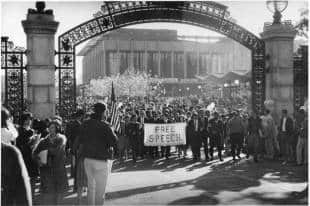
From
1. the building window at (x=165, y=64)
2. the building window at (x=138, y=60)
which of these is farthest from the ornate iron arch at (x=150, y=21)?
the building window at (x=165, y=64)

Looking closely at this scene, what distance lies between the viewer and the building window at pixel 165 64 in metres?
82.2

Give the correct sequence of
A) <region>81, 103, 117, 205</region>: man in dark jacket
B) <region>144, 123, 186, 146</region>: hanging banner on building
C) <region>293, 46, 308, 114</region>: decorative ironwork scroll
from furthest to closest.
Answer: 1. <region>293, 46, 308, 114</region>: decorative ironwork scroll
2. <region>144, 123, 186, 146</region>: hanging banner on building
3. <region>81, 103, 117, 205</region>: man in dark jacket

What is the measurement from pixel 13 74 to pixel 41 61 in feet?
3.11

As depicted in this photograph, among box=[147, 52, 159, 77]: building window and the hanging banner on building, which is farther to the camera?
box=[147, 52, 159, 77]: building window

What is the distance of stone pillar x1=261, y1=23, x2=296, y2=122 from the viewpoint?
1477 cm

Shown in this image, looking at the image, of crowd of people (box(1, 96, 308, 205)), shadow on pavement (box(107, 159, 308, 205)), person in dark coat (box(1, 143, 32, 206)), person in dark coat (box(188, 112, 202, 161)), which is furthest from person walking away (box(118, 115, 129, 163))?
person in dark coat (box(1, 143, 32, 206))

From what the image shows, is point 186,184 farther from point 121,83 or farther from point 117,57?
point 117,57

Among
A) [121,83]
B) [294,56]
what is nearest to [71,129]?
[294,56]

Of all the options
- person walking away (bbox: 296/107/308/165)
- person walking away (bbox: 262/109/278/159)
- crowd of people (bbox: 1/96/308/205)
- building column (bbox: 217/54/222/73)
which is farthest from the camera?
building column (bbox: 217/54/222/73)

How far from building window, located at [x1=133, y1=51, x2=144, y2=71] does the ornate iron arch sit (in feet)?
210

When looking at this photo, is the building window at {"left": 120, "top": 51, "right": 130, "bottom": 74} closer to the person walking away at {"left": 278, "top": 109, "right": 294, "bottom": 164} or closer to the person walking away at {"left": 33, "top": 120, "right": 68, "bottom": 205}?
the person walking away at {"left": 278, "top": 109, "right": 294, "bottom": 164}

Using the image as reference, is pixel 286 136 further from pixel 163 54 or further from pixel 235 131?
pixel 163 54

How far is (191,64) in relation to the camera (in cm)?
8475

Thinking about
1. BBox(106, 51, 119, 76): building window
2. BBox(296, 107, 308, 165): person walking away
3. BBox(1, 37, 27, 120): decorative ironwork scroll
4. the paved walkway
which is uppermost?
BBox(106, 51, 119, 76): building window
